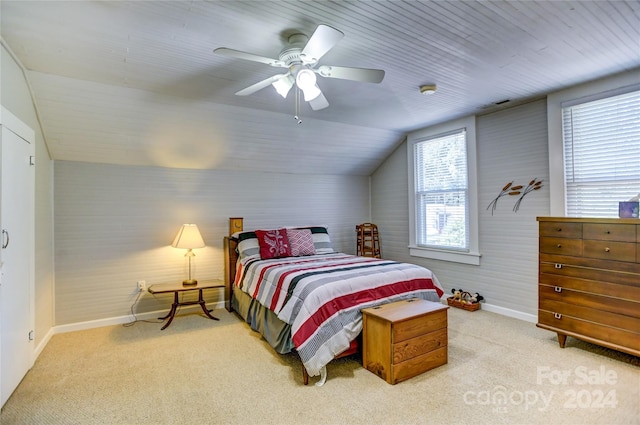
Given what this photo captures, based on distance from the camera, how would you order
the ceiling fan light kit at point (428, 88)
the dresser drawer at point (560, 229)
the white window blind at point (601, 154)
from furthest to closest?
the ceiling fan light kit at point (428, 88)
the white window blind at point (601, 154)
the dresser drawer at point (560, 229)

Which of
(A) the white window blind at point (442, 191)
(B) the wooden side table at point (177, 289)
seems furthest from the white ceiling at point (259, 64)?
(B) the wooden side table at point (177, 289)

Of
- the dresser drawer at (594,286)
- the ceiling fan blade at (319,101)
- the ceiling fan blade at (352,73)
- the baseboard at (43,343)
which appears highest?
the ceiling fan blade at (352,73)

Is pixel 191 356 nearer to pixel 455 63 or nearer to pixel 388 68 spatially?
pixel 388 68

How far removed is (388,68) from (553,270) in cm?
229

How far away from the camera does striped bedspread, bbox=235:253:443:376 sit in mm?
2482

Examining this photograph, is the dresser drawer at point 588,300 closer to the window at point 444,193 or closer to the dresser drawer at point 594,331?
the dresser drawer at point 594,331

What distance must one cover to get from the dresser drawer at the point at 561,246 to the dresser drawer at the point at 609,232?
96 millimetres

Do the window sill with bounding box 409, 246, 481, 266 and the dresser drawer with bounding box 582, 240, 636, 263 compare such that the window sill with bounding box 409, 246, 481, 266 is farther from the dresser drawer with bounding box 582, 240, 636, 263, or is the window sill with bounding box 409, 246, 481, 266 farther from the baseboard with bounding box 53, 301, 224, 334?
the baseboard with bounding box 53, 301, 224, 334

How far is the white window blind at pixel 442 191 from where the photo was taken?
4.45 metres

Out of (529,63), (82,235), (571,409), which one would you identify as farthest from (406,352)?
(82,235)

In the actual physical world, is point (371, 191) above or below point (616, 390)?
above

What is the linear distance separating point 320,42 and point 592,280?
282 cm

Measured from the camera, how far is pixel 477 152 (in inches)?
166

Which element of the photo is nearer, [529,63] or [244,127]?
[529,63]
